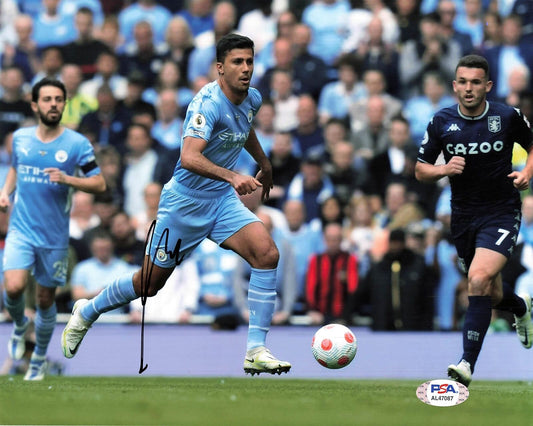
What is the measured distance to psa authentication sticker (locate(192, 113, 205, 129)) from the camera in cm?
1004

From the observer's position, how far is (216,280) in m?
16.5

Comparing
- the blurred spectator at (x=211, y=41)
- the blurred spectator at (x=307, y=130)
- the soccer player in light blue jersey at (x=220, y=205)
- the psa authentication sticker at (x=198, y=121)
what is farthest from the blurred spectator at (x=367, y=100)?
the psa authentication sticker at (x=198, y=121)

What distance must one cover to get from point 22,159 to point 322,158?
19.8 ft

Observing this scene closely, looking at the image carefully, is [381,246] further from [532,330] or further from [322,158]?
[532,330]

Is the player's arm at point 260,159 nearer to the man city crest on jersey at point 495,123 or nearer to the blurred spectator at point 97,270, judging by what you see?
the man city crest on jersey at point 495,123

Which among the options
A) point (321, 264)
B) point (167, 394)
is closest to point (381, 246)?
point (321, 264)

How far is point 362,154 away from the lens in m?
17.8

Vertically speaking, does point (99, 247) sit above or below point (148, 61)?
below

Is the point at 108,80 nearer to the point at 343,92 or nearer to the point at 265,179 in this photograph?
the point at 343,92

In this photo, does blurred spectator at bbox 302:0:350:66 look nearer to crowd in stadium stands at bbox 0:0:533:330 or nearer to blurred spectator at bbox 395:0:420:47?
crowd in stadium stands at bbox 0:0:533:330

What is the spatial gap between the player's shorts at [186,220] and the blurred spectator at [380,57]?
877 cm

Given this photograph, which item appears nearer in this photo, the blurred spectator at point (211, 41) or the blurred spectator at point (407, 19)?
the blurred spectator at point (407, 19)

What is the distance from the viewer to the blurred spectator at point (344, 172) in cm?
1752

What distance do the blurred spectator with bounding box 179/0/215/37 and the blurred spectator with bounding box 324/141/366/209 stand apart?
160 inches
